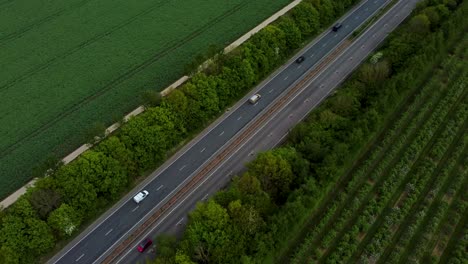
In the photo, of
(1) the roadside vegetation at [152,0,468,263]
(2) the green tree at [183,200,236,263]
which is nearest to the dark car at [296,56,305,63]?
(1) the roadside vegetation at [152,0,468,263]

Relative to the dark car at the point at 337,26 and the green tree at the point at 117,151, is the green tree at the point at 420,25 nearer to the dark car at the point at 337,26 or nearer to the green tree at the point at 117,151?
the dark car at the point at 337,26

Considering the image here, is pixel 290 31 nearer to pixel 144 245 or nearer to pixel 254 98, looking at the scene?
pixel 254 98

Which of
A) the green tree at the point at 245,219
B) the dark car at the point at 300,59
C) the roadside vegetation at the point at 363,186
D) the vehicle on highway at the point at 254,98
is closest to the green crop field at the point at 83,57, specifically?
the dark car at the point at 300,59

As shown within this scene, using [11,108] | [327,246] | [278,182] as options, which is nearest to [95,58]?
[11,108]

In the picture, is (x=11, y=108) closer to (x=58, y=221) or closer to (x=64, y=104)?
(x=64, y=104)

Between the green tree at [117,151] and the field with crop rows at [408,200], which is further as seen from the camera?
the green tree at [117,151]

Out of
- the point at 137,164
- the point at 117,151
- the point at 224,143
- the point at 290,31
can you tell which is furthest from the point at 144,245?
the point at 290,31
